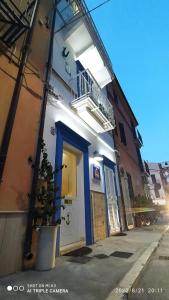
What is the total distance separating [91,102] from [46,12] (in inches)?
134

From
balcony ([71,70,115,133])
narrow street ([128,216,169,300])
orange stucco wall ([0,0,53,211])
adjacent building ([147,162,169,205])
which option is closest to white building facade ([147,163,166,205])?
adjacent building ([147,162,169,205])

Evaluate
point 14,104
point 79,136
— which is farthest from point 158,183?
point 14,104

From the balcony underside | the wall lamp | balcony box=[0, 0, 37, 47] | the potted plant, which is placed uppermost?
balcony box=[0, 0, 37, 47]

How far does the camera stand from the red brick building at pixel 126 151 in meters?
9.34

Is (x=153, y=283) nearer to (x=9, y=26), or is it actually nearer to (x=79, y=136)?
(x=79, y=136)

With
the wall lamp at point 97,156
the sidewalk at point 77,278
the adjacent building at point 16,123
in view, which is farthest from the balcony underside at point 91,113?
the sidewalk at point 77,278

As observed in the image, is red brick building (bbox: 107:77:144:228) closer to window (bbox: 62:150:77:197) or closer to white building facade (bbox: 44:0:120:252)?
white building facade (bbox: 44:0:120:252)

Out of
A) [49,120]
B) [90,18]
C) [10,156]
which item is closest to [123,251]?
[10,156]

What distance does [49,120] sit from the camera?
4.46 meters

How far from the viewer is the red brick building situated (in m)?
9.34

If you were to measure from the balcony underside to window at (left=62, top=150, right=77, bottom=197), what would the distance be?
4.88ft

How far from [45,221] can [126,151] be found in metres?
9.87

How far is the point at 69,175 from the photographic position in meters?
5.68

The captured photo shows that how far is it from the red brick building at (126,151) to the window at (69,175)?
12.9 ft
